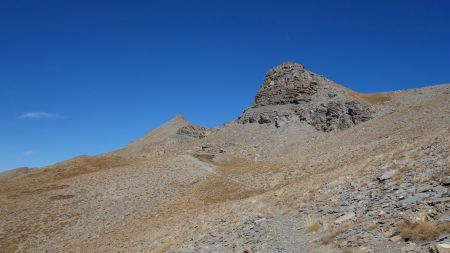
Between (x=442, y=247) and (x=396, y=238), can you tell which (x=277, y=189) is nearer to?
(x=396, y=238)

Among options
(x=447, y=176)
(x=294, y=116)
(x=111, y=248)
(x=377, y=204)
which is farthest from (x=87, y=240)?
(x=294, y=116)

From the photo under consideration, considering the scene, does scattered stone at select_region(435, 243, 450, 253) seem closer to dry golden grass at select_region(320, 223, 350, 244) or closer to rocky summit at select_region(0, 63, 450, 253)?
rocky summit at select_region(0, 63, 450, 253)

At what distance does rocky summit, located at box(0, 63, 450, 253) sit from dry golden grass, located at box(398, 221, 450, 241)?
4 centimetres

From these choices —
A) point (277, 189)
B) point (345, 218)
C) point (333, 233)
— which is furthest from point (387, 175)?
point (277, 189)

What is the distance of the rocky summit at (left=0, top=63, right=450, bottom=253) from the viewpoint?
1537cm

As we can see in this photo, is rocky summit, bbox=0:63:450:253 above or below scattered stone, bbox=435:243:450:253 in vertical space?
above

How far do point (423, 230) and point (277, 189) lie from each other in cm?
1852

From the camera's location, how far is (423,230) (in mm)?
12094

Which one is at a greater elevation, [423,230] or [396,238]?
[423,230]

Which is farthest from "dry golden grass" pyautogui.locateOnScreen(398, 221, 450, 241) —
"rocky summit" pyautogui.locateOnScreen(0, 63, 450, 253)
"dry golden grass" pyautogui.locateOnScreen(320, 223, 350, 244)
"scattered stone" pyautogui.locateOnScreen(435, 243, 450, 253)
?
"dry golden grass" pyautogui.locateOnScreen(320, 223, 350, 244)

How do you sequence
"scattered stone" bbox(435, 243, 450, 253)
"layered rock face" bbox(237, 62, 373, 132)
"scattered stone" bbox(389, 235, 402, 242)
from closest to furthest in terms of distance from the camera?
"scattered stone" bbox(435, 243, 450, 253)
"scattered stone" bbox(389, 235, 402, 242)
"layered rock face" bbox(237, 62, 373, 132)

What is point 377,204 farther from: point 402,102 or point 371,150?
point 402,102

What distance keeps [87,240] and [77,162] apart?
3517cm

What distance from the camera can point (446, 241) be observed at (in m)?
11.0
